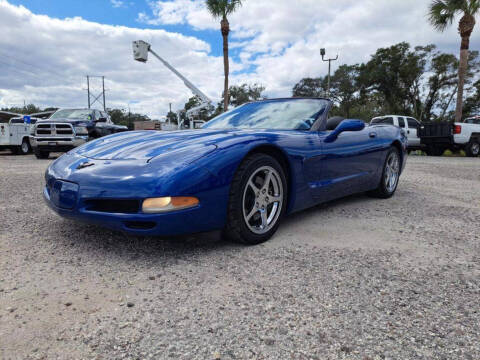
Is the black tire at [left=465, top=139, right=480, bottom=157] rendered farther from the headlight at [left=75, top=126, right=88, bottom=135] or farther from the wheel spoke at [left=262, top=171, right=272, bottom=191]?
the headlight at [left=75, top=126, right=88, bottom=135]

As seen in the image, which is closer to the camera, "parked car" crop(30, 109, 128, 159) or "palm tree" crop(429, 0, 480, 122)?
"parked car" crop(30, 109, 128, 159)

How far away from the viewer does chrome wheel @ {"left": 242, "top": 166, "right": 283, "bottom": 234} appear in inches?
97.9

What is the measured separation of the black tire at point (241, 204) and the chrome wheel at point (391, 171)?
2.31 m

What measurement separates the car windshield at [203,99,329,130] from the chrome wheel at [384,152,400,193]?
144cm

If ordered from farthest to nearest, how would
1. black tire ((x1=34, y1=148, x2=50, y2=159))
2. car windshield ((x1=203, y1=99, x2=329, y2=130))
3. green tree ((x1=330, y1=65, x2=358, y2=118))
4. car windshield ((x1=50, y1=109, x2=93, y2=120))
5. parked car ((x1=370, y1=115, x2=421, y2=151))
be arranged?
1. green tree ((x1=330, y1=65, x2=358, y2=118))
2. parked car ((x1=370, y1=115, x2=421, y2=151))
3. car windshield ((x1=50, y1=109, x2=93, y2=120))
4. black tire ((x1=34, y1=148, x2=50, y2=159))
5. car windshield ((x1=203, y1=99, x2=329, y2=130))

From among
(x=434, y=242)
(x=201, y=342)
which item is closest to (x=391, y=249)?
(x=434, y=242)

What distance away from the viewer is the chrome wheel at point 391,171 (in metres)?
4.28

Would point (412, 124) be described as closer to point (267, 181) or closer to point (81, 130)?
point (81, 130)

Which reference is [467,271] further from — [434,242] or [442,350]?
[442,350]

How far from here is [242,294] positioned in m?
1.77

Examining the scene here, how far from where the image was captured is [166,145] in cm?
245

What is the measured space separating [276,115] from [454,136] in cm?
1171

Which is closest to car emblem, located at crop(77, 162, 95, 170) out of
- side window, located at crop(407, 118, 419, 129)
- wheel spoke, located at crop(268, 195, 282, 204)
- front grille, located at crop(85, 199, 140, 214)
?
front grille, located at crop(85, 199, 140, 214)

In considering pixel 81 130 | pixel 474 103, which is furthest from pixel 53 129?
pixel 474 103
